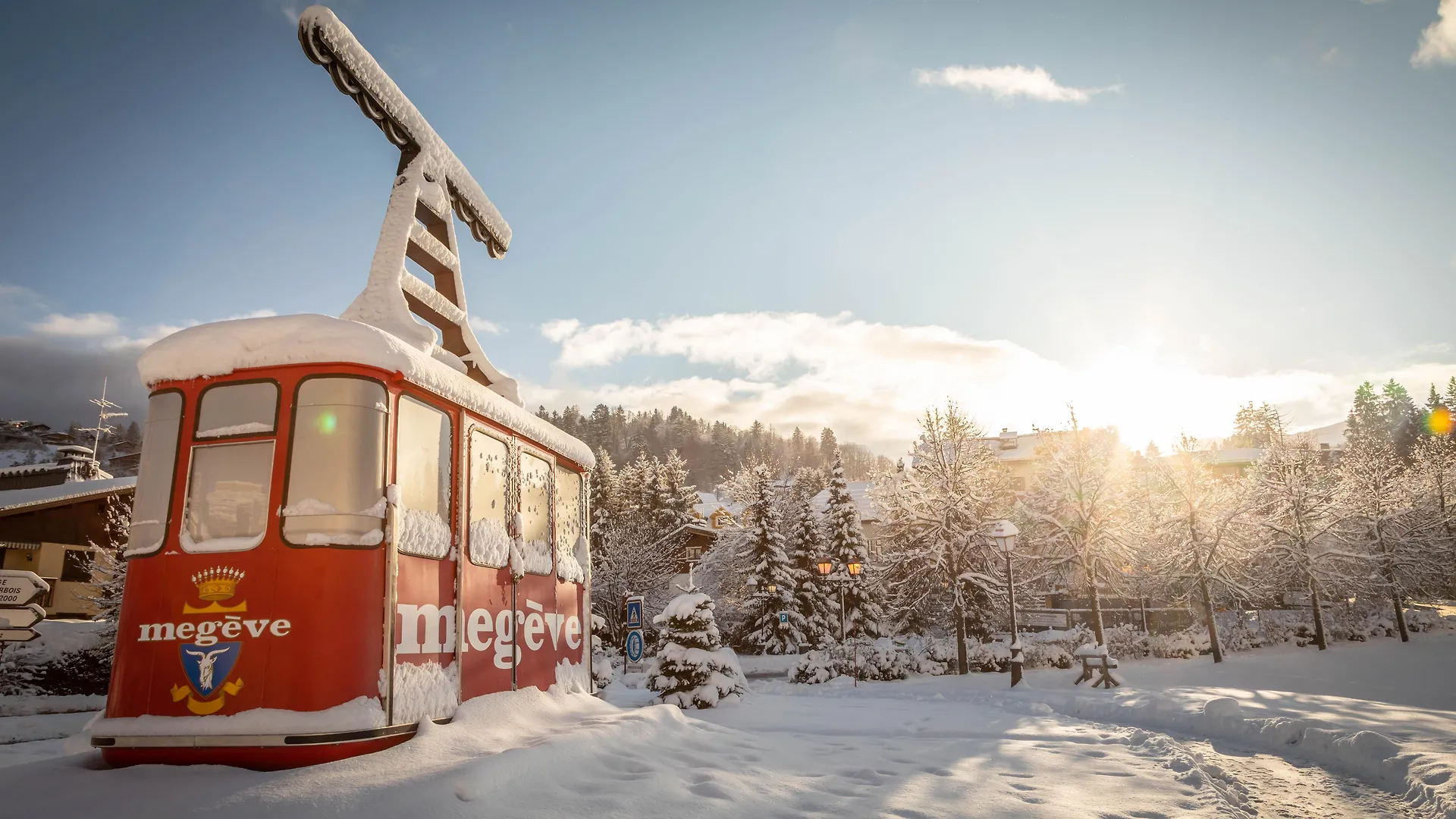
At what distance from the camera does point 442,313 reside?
26.6 feet

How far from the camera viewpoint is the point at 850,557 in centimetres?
3441

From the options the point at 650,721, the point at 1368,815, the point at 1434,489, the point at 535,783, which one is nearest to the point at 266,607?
the point at 535,783

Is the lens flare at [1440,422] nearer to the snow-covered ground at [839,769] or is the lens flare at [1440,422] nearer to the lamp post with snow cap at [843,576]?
the lamp post with snow cap at [843,576]

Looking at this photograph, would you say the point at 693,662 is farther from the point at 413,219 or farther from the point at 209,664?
the point at 209,664

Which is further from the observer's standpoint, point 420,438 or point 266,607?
point 420,438

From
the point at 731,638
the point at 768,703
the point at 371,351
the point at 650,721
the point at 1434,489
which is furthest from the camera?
the point at 731,638

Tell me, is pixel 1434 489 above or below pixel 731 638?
above

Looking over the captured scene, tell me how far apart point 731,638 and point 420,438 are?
111ft

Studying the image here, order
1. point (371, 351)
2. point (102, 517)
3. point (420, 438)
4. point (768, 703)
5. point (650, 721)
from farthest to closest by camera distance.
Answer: point (102, 517) < point (768, 703) < point (650, 721) < point (420, 438) < point (371, 351)

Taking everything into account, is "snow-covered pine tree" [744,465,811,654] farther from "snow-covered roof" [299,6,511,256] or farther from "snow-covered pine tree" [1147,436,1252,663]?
"snow-covered roof" [299,6,511,256]

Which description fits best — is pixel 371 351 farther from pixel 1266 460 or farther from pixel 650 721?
pixel 1266 460

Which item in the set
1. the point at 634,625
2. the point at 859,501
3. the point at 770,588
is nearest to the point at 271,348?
the point at 634,625

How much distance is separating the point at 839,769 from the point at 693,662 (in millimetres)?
8476

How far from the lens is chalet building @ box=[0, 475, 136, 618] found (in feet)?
74.3
